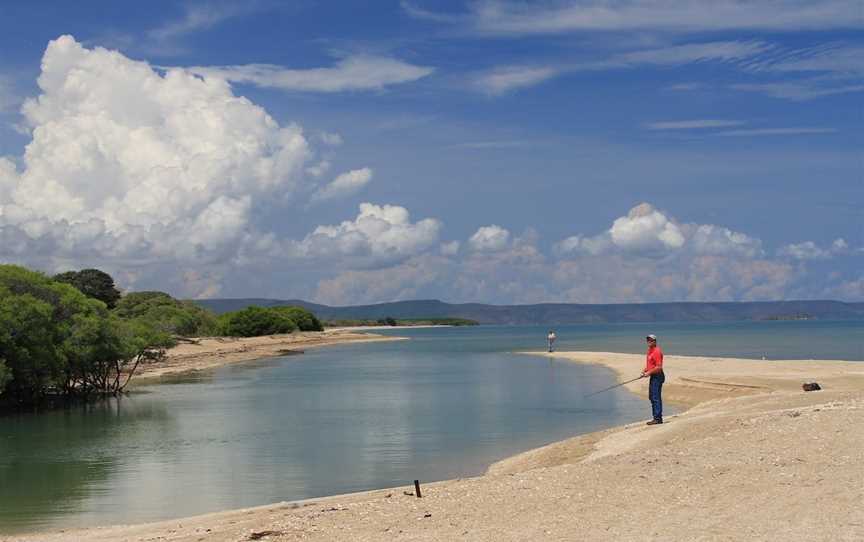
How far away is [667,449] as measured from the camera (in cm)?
1880

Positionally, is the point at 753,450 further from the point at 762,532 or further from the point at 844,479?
the point at 762,532

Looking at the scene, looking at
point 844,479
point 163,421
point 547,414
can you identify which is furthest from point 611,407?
point 844,479

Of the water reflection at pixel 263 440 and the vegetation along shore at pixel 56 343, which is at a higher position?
the vegetation along shore at pixel 56 343

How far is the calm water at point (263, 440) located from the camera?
23.5 meters

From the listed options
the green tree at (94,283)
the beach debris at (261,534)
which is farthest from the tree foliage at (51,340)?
the green tree at (94,283)

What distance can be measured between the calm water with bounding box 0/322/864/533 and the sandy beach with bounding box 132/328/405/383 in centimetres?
2268

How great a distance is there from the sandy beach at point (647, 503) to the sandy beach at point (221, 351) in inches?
2290

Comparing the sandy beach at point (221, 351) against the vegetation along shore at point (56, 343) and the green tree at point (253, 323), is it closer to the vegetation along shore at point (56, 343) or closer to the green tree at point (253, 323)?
the green tree at point (253, 323)

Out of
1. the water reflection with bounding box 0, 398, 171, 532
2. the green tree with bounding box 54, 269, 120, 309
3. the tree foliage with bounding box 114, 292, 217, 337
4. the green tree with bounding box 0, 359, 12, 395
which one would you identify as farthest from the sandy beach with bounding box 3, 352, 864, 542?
the green tree with bounding box 54, 269, 120, 309

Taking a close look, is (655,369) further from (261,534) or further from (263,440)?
(263,440)

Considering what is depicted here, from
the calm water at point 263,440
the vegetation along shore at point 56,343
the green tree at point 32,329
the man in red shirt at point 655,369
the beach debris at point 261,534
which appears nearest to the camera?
the beach debris at point 261,534

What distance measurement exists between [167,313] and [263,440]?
10714cm

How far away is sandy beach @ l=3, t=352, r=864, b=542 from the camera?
13.0 metres

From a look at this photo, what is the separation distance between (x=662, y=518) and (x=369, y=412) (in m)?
31.4
